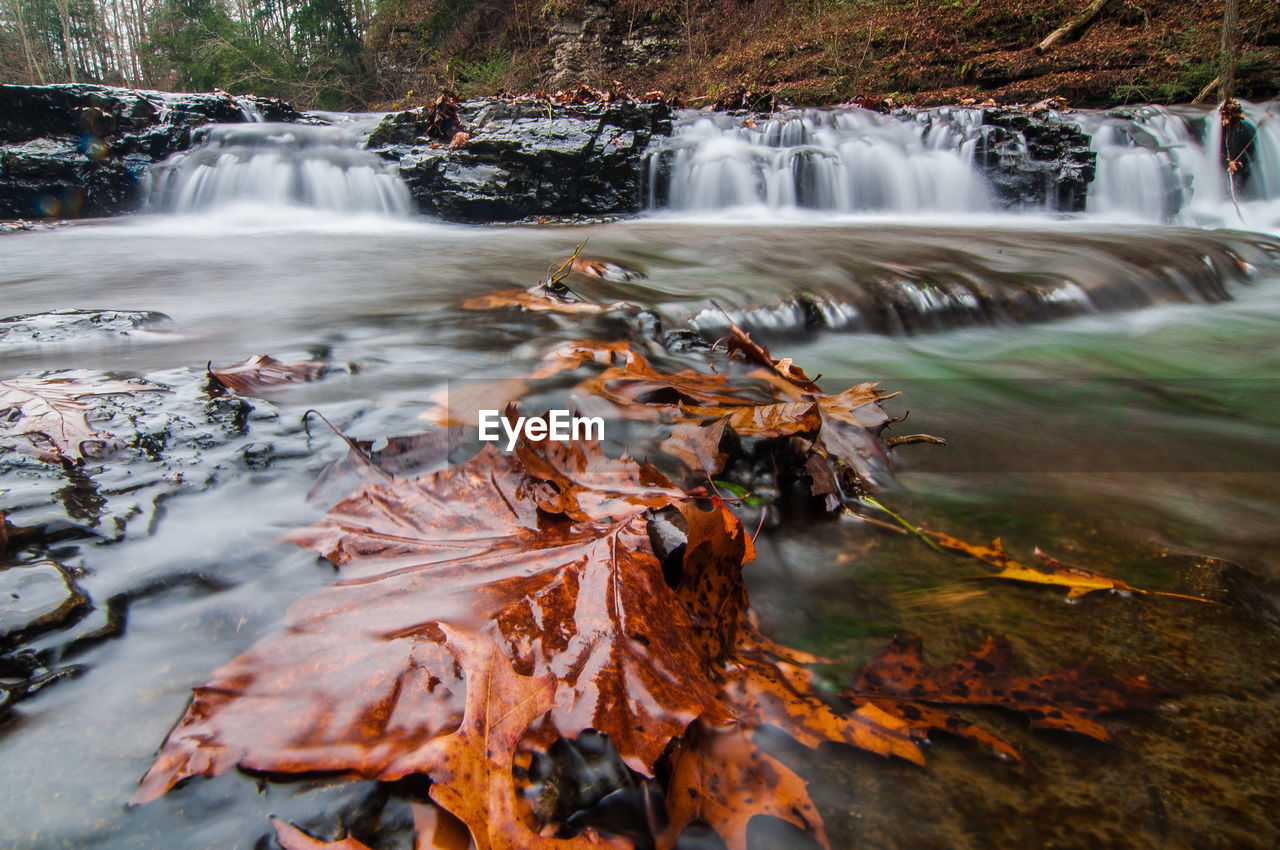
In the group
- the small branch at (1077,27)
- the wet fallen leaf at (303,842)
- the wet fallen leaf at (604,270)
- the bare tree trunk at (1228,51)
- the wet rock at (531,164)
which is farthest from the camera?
the small branch at (1077,27)

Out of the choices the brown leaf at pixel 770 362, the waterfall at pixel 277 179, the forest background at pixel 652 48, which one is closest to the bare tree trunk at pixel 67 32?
the forest background at pixel 652 48

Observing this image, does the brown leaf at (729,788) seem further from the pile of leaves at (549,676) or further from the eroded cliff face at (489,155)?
the eroded cliff face at (489,155)

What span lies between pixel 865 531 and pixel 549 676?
0.93 m

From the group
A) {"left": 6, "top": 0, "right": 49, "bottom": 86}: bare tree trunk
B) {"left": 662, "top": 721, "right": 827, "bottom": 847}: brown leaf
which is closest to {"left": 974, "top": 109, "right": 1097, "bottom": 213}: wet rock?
{"left": 662, "top": 721, "right": 827, "bottom": 847}: brown leaf

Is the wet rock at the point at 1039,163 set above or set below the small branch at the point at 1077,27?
below

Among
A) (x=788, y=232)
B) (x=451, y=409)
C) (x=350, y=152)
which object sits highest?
(x=350, y=152)

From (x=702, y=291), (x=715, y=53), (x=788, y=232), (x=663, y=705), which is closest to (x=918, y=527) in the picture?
(x=663, y=705)

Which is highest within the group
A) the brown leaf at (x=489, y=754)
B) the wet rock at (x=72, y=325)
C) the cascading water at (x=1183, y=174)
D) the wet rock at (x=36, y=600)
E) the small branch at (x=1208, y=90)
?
the small branch at (x=1208, y=90)

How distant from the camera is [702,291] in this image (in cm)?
355

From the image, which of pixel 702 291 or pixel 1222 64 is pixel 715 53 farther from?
pixel 702 291

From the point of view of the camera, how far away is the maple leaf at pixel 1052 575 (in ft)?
4.25

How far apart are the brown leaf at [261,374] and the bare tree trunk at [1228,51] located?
41.3 feet

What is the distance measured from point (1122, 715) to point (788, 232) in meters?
6.14

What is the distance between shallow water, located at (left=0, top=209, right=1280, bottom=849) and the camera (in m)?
0.81
